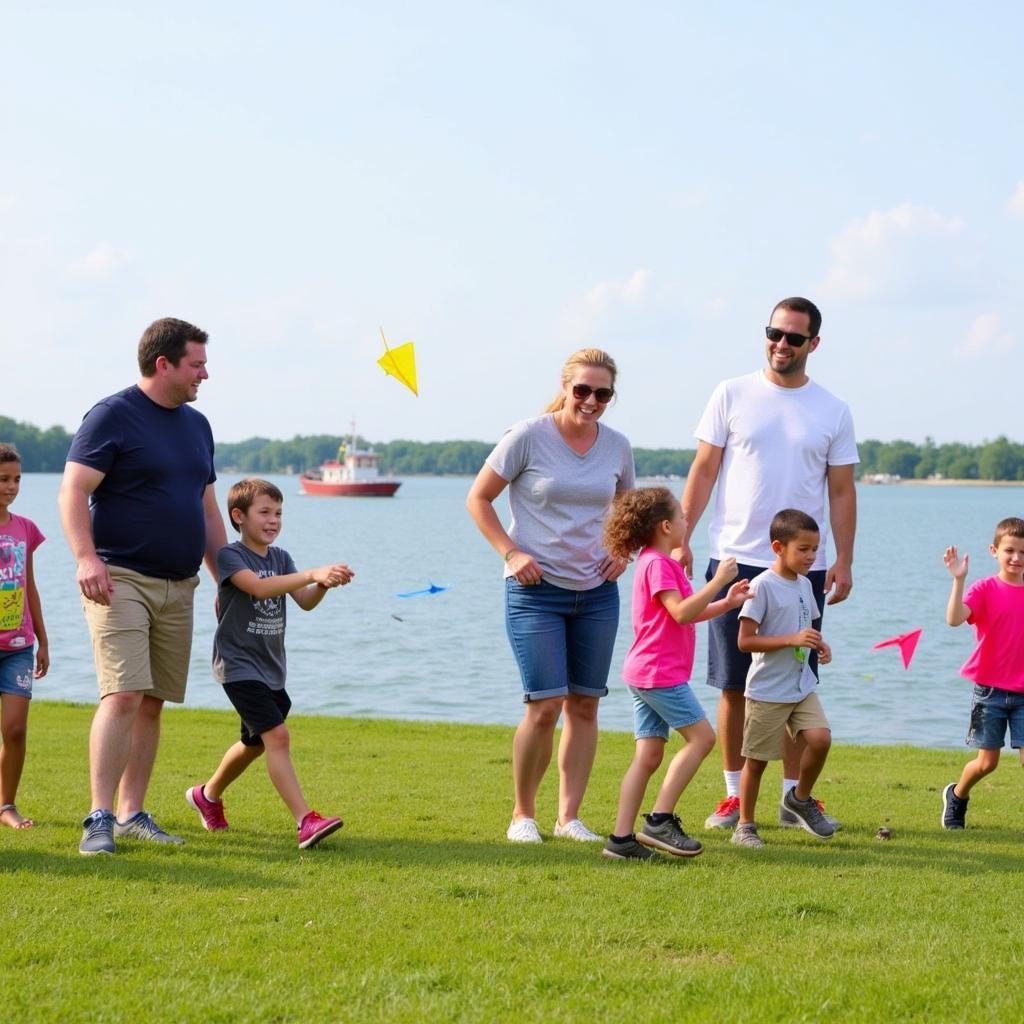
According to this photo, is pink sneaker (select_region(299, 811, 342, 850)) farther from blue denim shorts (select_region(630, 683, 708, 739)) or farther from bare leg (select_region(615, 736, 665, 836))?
blue denim shorts (select_region(630, 683, 708, 739))

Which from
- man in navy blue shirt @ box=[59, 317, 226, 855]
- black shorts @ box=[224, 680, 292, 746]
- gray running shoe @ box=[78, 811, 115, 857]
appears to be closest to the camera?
gray running shoe @ box=[78, 811, 115, 857]

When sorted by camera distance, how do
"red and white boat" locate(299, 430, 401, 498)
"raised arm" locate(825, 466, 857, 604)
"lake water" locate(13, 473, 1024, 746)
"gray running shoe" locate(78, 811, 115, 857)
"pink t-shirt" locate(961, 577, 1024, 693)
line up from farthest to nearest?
"red and white boat" locate(299, 430, 401, 498) → "lake water" locate(13, 473, 1024, 746) → "pink t-shirt" locate(961, 577, 1024, 693) → "raised arm" locate(825, 466, 857, 604) → "gray running shoe" locate(78, 811, 115, 857)

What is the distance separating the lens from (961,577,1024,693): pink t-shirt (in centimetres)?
708

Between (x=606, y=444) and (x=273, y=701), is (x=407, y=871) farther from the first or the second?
(x=606, y=444)

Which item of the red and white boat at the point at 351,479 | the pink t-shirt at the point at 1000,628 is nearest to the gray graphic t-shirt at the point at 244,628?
the pink t-shirt at the point at 1000,628

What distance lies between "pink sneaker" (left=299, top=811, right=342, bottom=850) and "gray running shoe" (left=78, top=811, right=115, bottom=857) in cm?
78

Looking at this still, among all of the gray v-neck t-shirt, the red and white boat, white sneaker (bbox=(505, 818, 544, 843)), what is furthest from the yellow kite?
the red and white boat

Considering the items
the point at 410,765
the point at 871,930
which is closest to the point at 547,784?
the point at 410,765

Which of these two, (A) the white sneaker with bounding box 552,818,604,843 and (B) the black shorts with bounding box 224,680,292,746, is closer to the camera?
(B) the black shorts with bounding box 224,680,292,746

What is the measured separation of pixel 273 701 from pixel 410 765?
3169mm

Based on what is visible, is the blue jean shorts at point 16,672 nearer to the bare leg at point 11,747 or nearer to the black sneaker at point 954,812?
the bare leg at point 11,747

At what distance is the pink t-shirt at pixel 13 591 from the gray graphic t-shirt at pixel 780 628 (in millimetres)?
3449

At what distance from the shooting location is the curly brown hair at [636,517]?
5957 mm

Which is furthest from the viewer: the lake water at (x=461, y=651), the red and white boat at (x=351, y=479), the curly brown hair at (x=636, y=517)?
the red and white boat at (x=351, y=479)
